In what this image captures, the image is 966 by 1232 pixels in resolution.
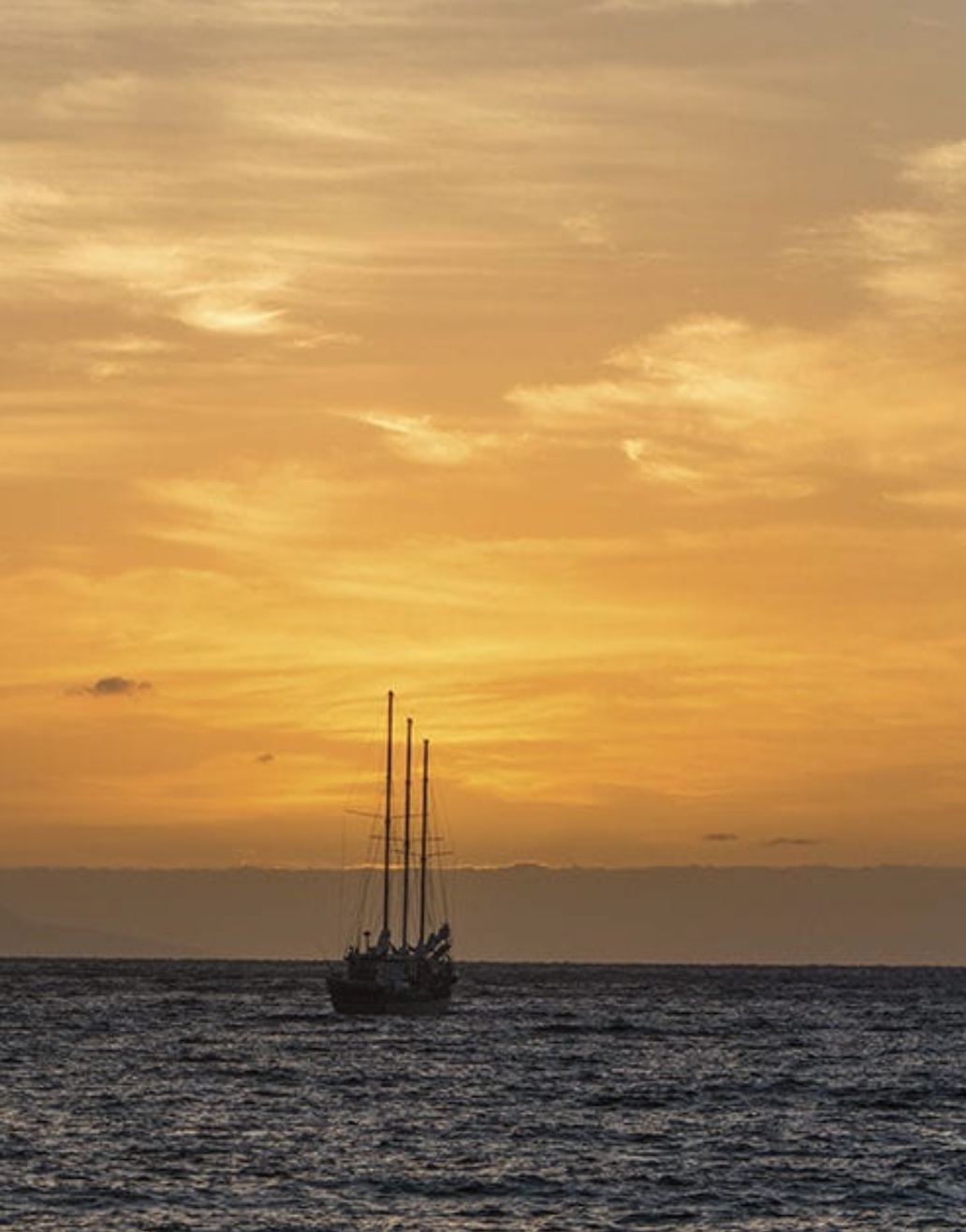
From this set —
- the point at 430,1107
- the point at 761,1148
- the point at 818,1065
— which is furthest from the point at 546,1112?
the point at 818,1065

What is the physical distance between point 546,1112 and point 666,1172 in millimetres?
21625

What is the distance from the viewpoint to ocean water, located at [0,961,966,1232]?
210ft

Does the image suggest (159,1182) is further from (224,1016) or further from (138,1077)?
(224,1016)

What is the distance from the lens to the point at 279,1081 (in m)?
112

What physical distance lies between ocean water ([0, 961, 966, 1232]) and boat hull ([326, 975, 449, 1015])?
1456 cm

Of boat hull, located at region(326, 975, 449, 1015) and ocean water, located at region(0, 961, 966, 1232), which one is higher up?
boat hull, located at region(326, 975, 449, 1015)

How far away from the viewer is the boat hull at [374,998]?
165875mm

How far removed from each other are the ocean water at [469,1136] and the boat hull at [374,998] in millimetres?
14563

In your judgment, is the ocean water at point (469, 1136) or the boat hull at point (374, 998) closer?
the ocean water at point (469, 1136)

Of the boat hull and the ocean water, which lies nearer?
the ocean water

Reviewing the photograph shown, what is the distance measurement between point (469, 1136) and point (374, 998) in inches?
3258

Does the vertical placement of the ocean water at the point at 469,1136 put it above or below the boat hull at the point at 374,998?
below

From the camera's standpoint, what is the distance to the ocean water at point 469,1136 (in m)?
64.0

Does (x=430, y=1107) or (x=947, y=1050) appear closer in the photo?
(x=430, y=1107)
